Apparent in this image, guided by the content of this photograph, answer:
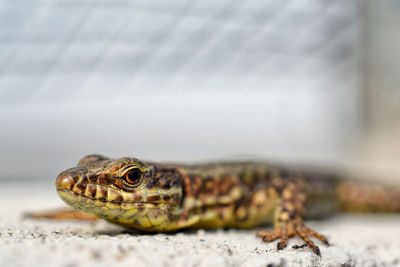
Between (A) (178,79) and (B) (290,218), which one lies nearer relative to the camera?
(B) (290,218)

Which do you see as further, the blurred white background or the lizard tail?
the blurred white background

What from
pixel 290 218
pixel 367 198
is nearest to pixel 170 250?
pixel 290 218

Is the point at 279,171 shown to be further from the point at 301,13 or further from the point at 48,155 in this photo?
the point at 48,155

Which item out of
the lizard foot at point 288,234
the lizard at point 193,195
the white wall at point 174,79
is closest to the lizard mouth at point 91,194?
the lizard at point 193,195

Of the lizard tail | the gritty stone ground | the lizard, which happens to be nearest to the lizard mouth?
the lizard

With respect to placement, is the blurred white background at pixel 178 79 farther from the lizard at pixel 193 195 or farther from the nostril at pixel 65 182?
the nostril at pixel 65 182

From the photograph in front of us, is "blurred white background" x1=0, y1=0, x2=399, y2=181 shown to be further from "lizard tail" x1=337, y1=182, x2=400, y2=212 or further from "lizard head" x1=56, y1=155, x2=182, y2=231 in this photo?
"lizard head" x1=56, y1=155, x2=182, y2=231

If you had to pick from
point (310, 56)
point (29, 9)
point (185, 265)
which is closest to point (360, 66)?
point (310, 56)

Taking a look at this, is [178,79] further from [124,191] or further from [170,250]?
[170,250]
